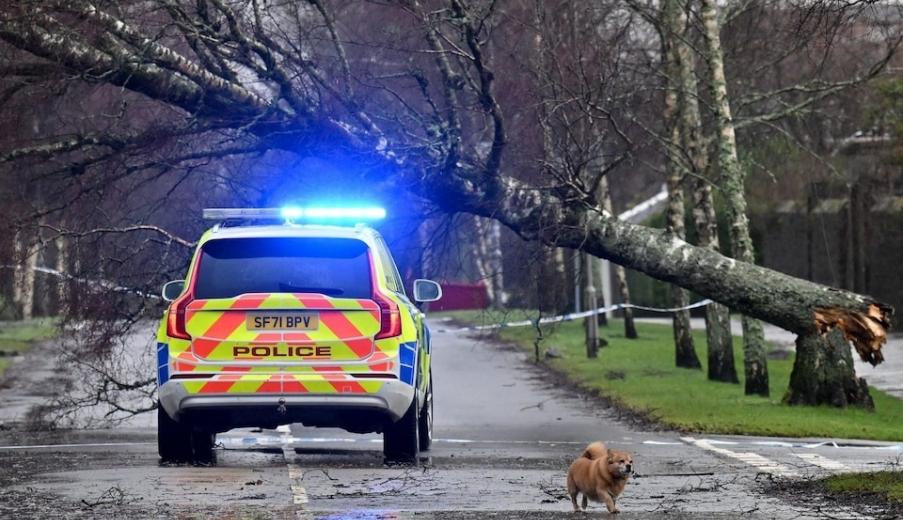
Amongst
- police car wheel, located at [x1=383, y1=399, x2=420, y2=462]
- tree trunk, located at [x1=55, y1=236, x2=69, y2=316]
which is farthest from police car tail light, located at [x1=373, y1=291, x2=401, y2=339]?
tree trunk, located at [x1=55, y1=236, x2=69, y2=316]

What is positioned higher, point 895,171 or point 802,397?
point 895,171

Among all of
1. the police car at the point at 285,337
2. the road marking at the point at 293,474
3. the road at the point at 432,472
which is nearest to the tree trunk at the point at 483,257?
the road at the point at 432,472

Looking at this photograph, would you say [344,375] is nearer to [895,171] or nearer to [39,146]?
[39,146]

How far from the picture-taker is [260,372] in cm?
1243

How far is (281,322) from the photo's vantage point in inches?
491

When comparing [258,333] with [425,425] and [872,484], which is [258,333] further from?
[872,484]

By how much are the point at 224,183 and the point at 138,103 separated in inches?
77.3

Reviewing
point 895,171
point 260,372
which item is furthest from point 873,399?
point 895,171

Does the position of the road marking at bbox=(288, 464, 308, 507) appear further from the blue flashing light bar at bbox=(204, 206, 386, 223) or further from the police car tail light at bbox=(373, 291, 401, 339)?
the blue flashing light bar at bbox=(204, 206, 386, 223)

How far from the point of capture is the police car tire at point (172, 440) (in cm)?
1305

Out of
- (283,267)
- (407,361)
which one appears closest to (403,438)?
(407,361)

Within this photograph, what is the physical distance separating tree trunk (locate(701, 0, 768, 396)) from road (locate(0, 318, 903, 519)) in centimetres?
198

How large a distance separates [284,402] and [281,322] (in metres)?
0.56

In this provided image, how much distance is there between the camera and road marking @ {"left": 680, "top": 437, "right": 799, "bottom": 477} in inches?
504
